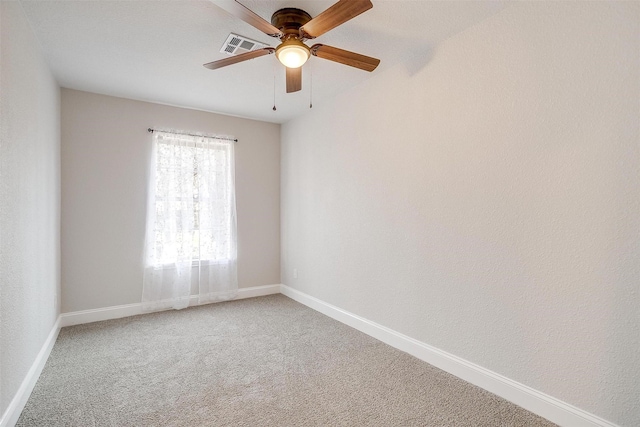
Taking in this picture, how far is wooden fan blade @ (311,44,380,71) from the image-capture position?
2.08 m

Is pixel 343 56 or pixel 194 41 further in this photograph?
pixel 194 41

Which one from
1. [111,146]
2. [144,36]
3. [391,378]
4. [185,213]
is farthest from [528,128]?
[111,146]

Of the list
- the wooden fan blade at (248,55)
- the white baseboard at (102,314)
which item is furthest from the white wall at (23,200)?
the wooden fan blade at (248,55)

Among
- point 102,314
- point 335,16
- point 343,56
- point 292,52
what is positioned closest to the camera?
point 335,16

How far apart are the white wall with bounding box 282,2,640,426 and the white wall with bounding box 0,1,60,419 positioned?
2.64 meters

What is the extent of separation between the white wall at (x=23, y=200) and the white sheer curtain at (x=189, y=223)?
103cm

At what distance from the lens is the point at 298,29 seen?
2.04m

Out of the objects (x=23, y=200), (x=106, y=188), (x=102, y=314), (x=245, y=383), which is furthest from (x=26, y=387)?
(x=106, y=188)

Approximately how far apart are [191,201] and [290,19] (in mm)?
2695

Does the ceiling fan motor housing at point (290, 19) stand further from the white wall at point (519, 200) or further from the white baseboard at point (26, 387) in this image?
the white baseboard at point (26, 387)

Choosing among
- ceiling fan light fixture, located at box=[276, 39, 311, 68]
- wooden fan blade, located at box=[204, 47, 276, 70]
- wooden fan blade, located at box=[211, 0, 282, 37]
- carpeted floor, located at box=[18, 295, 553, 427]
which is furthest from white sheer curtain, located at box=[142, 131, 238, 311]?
wooden fan blade, located at box=[211, 0, 282, 37]

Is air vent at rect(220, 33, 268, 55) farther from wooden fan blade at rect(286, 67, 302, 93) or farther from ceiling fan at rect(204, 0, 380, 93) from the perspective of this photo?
wooden fan blade at rect(286, 67, 302, 93)

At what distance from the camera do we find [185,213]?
4.03 meters

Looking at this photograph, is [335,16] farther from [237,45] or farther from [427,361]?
[427,361]
